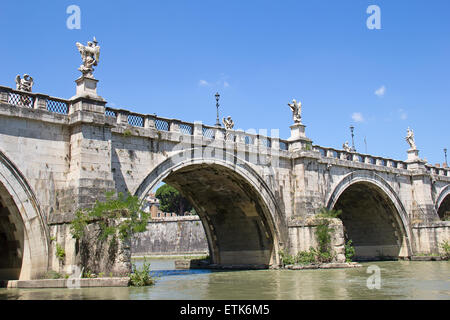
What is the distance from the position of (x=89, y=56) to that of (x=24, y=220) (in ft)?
19.3

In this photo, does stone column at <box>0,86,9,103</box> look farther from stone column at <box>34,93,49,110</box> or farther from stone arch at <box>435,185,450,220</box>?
stone arch at <box>435,185,450,220</box>

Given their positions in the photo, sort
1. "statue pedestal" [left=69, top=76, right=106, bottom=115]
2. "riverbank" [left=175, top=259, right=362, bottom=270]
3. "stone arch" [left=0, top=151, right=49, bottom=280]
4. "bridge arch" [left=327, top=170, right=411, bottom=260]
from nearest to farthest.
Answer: "stone arch" [left=0, top=151, right=49, bottom=280], "statue pedestal" [left=69, top=76, right=106, bottom=115], "riverbank" [left=175, top=259, right=362, bottom=270], "bridge arch" [left=327, top=170, right=411, bottom=260]

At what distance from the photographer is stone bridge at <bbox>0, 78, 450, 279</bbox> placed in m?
15.6

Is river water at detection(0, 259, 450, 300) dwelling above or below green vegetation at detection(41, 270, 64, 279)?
below

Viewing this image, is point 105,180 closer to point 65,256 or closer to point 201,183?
point 65,256

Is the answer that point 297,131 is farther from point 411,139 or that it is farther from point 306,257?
point 411,139

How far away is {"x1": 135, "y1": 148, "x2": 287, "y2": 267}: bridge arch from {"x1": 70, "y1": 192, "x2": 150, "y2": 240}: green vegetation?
450cm

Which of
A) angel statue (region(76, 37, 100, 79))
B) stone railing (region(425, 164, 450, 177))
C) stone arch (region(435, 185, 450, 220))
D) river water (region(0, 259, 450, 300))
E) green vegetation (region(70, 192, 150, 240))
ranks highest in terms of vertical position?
angel statue (region(76, 37, 100, 79))

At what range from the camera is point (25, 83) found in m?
16.7

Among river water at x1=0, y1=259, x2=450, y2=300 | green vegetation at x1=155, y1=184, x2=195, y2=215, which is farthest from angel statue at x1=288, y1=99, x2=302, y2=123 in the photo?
green vegetation at x1=155, y1=184, x2=195, y2=215

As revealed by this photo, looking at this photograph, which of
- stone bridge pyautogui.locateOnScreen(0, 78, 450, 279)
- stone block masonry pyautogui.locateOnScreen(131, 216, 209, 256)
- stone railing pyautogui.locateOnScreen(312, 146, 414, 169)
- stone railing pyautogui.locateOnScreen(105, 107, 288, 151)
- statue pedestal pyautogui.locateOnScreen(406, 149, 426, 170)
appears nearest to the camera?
stone bridge pyautogui.locateOnScreen(0, 78, 450, 279)

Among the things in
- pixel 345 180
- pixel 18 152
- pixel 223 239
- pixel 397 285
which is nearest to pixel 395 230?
pixel 345 180

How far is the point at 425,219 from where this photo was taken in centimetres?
3278
